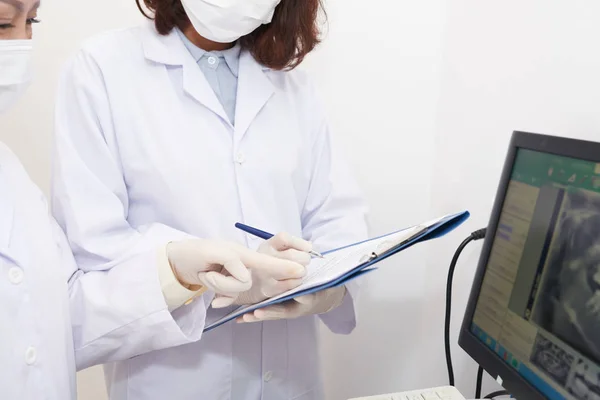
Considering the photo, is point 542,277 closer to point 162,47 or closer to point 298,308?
point 298,308

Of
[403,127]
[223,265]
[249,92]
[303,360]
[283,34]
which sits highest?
[283,34]

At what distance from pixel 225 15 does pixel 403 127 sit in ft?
2.05

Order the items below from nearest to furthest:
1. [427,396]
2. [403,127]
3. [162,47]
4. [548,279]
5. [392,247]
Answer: [392,247], [548,279], [427,396], [162,47], [403,127]

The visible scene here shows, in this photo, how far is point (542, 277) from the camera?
28.1 inches

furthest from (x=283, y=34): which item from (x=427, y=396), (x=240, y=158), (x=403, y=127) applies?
(x=427, y=396)

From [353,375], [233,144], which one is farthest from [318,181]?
[353,375]

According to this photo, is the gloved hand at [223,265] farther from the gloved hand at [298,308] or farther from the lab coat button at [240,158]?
the lab coat button at [240,158]

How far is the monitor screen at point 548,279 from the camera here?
2.09 ft

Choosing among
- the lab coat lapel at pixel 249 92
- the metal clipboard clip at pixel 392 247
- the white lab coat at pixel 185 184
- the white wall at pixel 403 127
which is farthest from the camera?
the white wall at pixel 403 127

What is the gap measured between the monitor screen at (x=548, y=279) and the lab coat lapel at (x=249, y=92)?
44 cm

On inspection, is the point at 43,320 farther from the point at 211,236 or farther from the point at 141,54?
the point at 141,54

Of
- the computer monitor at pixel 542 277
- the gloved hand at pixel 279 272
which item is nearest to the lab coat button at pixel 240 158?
the gloved hand at pixel 279 272

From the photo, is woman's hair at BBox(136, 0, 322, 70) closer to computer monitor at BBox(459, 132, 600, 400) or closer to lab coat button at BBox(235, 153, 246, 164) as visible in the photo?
lab coat button at BBox(235, 153, 246, 164)

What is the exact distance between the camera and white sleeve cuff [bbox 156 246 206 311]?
0.77m
